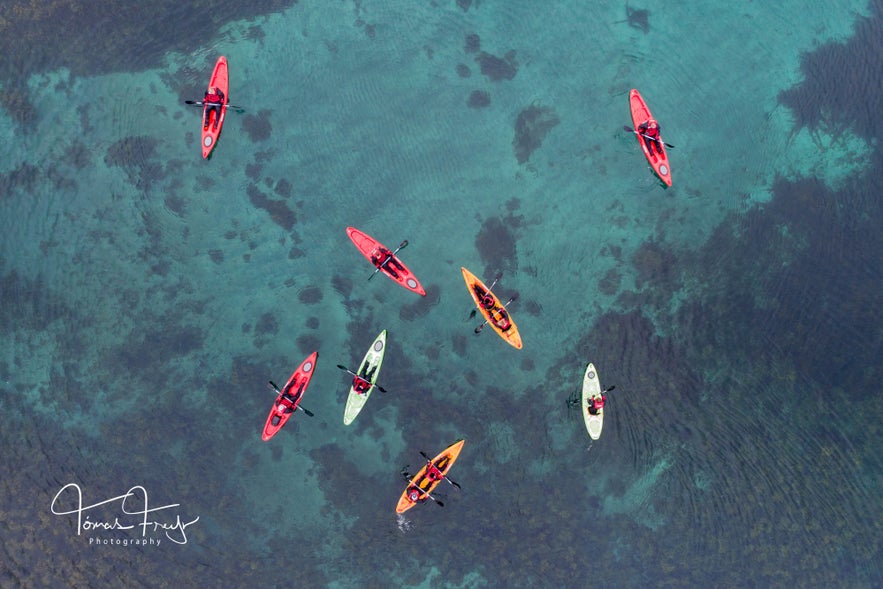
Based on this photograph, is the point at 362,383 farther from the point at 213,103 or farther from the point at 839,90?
the point at 839,90

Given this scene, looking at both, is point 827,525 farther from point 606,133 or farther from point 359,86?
point 359,86

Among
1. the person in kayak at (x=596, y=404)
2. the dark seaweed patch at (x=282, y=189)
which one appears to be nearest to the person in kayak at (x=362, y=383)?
the dark seaweed patch at (x=282, y=189)

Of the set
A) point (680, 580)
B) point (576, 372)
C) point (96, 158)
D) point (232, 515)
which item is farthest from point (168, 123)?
point (680, 580)

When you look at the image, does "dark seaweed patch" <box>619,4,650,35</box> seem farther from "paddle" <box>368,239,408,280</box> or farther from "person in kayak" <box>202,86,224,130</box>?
"person in kayak" <box>202,86,224,130</box>

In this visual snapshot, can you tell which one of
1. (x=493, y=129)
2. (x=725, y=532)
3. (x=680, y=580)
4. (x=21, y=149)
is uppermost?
(x=493, y=129)

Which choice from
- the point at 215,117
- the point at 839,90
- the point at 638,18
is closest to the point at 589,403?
the point at 638,18

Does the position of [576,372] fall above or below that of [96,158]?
below

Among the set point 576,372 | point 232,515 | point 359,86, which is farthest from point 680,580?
point 359,86

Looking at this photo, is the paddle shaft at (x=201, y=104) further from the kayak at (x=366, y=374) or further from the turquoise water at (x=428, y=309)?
the kayak at (x=366, y=374)
